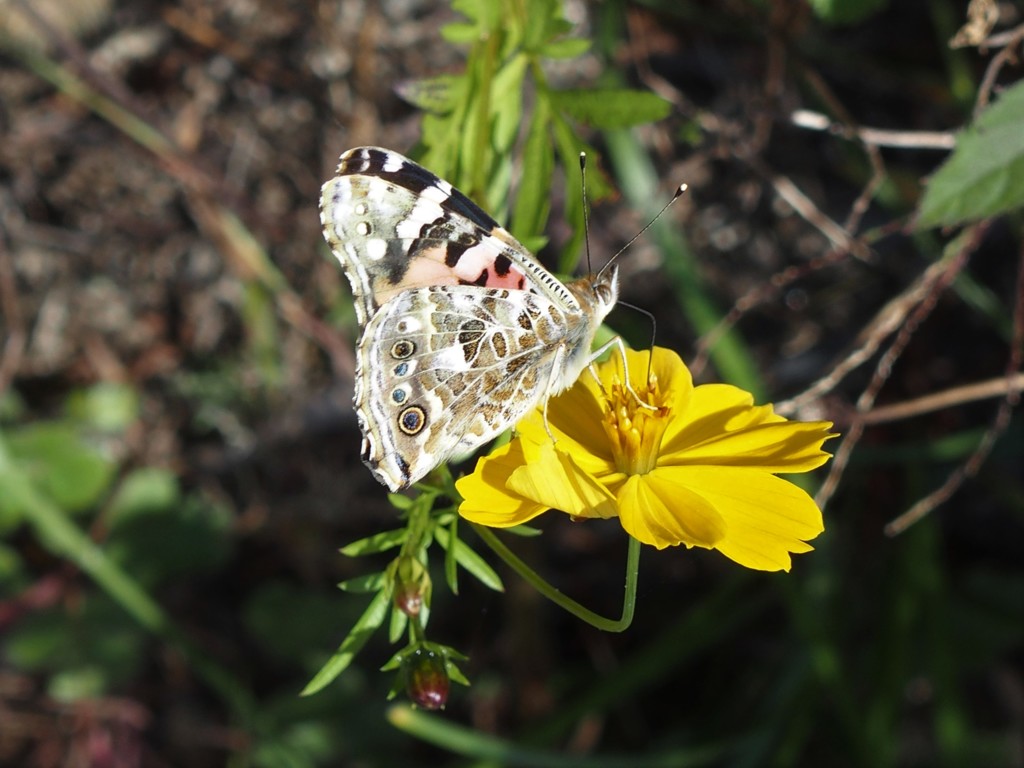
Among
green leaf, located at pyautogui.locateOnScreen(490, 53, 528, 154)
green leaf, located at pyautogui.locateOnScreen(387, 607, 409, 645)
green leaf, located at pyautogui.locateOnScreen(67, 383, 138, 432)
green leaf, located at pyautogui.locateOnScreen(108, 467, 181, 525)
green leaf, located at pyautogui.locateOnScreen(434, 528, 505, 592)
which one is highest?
green leaf, located at pyautogui.locateOnScreen(490, 53, 528, 154)

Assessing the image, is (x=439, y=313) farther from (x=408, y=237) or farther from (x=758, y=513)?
(x=758, y=513)

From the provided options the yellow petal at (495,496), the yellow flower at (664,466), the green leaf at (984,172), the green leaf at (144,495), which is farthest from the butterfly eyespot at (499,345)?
the green leaf at (144,495)

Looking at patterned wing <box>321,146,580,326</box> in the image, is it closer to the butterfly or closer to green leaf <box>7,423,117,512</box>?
the butterfly

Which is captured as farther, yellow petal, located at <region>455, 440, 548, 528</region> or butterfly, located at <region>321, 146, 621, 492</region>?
butterfly, located at <region>321, 146, 621, 492</region>

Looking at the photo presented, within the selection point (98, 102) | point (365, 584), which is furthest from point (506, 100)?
point (98, 102)

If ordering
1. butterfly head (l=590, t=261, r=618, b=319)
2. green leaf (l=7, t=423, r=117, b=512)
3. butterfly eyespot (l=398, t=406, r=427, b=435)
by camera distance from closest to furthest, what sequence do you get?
1. butterfly eyespot (l=398, t=406, r=427, b=435)
2. butterfly head (l=590, t=261, r=618, b=319)
3. green leaf (l=7, t=423, r=117, b=512)

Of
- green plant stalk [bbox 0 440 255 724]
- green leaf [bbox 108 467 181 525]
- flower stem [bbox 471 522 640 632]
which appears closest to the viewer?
flower stem [bbox 471 522 640 632]

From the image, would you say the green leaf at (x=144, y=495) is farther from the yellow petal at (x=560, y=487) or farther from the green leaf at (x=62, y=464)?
the yellow petal at (x=560, y=487)

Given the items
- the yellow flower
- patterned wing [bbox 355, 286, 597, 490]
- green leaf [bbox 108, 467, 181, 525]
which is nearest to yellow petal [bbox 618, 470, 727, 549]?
the yellow flower
